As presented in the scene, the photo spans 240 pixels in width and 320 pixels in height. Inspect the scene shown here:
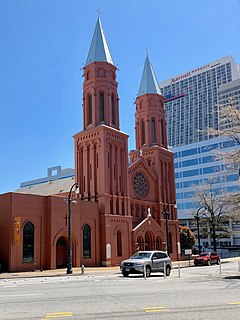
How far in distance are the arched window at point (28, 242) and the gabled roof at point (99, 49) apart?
909 inches

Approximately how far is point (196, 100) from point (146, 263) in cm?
13592

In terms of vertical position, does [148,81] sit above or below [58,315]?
above

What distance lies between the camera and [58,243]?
37.1m

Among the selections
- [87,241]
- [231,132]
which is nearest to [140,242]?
[87,241]

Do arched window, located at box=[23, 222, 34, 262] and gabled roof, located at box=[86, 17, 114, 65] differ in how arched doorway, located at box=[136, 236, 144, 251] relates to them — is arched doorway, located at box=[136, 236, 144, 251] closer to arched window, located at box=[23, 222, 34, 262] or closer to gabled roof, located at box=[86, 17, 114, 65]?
arched window, located at box=[23, 222, 34, 262]

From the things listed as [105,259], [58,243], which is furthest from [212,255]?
[58,243]

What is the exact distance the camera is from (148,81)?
192 feet

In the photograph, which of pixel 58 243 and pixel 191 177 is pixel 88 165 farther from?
pixel 191 177

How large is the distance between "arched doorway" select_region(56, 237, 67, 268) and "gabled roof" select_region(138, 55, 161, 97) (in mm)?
28389

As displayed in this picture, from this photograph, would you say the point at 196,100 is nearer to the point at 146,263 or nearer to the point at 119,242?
the point at 119,242

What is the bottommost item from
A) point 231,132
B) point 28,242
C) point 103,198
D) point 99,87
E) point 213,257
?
point 213,257

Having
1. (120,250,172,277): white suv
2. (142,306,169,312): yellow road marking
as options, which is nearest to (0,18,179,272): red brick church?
(120,250,172,277): white suv

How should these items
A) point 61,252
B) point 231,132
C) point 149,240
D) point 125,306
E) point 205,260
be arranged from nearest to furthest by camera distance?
point 125,306 < point 231,132 < point 61,252 < point 205,260 < point 149,240

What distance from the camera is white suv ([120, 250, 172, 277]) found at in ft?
74.8
